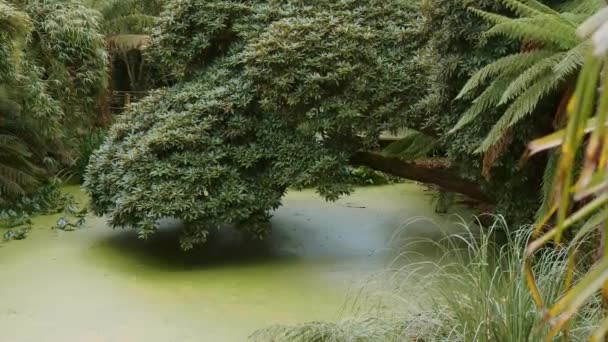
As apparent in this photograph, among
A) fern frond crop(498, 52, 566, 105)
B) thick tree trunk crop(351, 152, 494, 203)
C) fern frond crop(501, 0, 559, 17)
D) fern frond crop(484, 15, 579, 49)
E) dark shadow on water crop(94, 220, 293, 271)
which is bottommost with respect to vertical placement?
dark shadow on water crop(94, 220, 293, 271)

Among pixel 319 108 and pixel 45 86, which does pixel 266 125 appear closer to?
pixel 319 108

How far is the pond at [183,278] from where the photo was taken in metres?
3.35

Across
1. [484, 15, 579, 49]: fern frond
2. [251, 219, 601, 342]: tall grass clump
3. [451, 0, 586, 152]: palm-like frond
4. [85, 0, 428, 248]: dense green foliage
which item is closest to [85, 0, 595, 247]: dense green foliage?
[85, 0, 428, 248]: dense green foliage

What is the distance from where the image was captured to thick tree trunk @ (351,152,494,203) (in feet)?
15.5

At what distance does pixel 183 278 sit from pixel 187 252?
1.96 ft

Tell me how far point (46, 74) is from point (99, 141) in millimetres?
1115

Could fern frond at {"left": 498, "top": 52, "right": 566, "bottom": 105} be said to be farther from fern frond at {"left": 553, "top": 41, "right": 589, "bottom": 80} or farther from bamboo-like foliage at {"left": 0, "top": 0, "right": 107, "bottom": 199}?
bamboo-like foliage at {"left": 0, "top": 0, "right": 107, "bottom": 199}

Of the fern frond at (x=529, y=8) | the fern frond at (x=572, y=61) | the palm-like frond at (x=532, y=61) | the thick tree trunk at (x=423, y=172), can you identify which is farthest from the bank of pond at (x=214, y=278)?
the fern frond at (x=529, y=8)

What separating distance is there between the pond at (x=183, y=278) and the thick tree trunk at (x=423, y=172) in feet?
1.60

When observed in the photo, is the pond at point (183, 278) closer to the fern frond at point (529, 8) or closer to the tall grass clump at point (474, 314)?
the tall grass clump at point (474, 314)

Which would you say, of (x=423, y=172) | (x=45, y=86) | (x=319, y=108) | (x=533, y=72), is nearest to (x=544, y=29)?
(x=533, y=72)

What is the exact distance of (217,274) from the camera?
4203 mm

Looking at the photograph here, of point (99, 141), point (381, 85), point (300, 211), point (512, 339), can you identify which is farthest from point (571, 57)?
point (99, 141)

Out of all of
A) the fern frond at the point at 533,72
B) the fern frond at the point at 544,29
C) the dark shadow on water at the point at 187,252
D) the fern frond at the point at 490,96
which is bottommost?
the dark shadow on water at the point at 187,252
